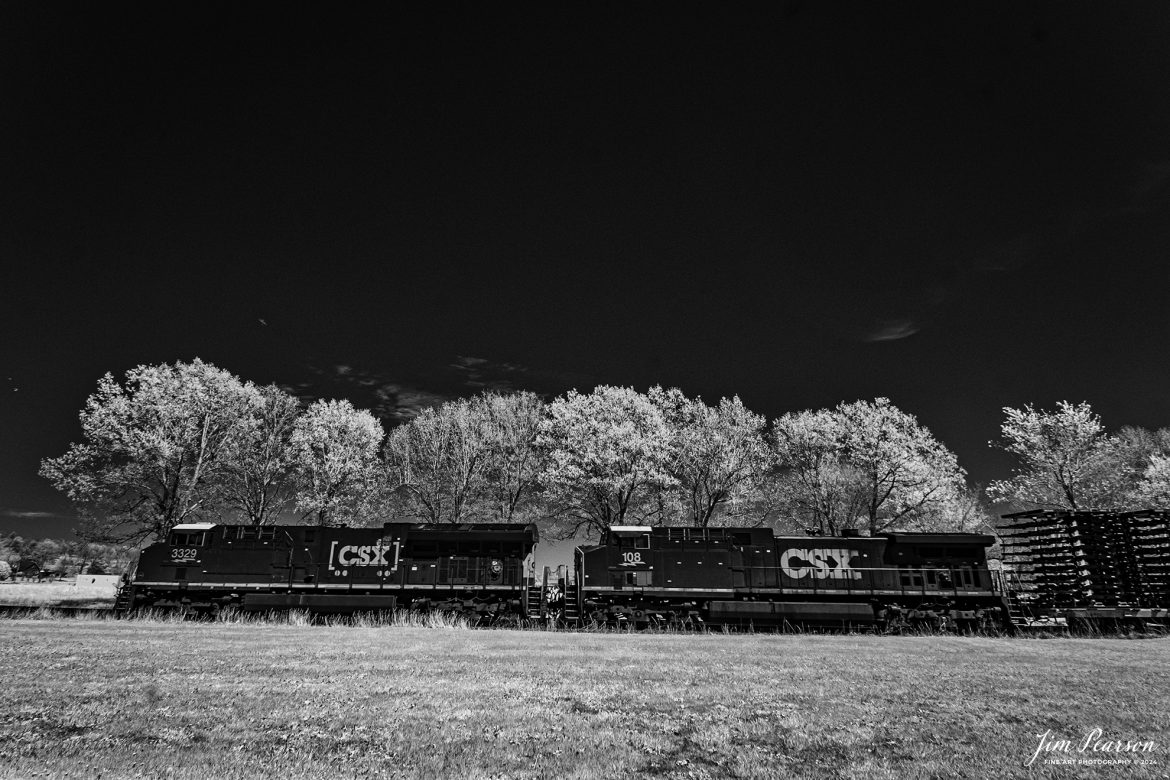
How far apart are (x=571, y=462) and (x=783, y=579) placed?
16479 millimetres

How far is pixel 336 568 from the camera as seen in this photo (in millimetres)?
27828

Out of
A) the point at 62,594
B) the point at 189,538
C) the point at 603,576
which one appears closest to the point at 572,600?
the point at 603,576

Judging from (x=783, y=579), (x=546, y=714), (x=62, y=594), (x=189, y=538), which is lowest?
(x=62, y=594)

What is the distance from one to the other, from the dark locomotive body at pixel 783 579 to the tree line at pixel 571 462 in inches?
471

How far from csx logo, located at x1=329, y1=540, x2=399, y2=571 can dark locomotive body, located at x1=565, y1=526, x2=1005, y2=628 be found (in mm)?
8438

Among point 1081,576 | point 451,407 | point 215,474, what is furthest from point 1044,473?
point 215,474

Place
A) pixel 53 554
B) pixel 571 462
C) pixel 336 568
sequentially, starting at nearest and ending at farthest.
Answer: pixel 336 568 < pixel 571 462 < pixel 53 554

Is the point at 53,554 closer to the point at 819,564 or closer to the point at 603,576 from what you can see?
the point at 603,576

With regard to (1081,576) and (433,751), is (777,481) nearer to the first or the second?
(1081,576)

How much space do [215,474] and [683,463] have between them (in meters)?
29.4

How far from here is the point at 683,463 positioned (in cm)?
4222
